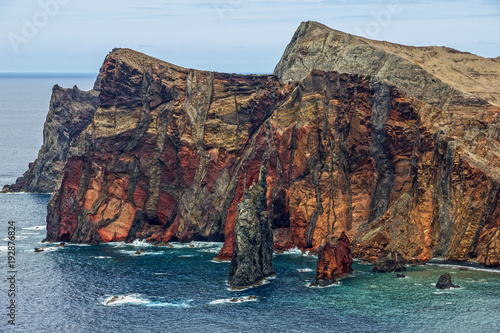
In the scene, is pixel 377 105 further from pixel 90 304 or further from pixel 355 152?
pixel 90 304

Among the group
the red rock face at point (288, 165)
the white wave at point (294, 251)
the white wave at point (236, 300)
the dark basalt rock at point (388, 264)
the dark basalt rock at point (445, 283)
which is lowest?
the white wave at point (236, 300)

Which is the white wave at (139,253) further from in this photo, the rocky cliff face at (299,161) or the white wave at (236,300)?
the white wave at (236,300)

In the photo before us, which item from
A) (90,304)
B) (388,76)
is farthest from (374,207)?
(90,304)

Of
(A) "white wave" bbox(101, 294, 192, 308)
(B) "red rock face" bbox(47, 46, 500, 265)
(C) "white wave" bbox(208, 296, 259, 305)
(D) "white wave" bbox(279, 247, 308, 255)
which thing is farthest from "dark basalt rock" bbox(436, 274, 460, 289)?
(A) "white wave" bbox(101, 294, 192, 308)

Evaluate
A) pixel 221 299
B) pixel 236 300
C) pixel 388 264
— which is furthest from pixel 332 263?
pixel 221 299

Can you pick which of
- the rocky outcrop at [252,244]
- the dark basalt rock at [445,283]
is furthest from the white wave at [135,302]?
the dark basalt rock at [445,283]

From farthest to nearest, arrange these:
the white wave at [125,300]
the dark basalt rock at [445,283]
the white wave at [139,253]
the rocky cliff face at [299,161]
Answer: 1. the white wave at [139,253]
2. the rocky cliff face at [299,161]
3. the dark basalt rock at [445,283]
4. the white wave at [125,300]
